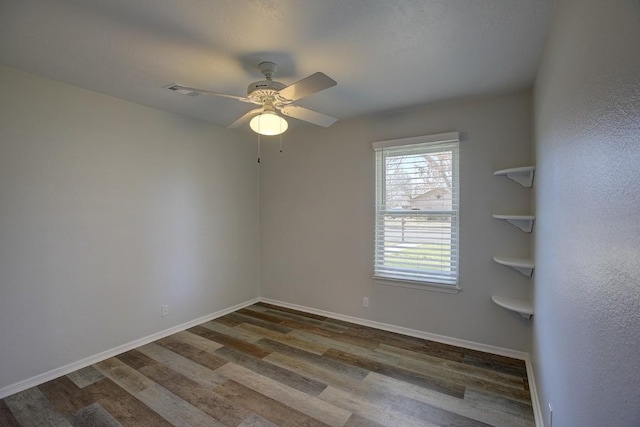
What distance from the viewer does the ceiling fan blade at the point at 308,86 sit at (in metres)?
1.80

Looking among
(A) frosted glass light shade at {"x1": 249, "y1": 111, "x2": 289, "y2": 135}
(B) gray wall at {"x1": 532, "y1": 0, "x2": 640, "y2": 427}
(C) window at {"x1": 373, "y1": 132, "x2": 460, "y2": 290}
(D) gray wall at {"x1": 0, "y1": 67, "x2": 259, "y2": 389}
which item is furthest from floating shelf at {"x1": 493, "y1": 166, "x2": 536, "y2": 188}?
(D) gray wall at {"x1": 0, "y1": 67, "x2": 259, "y2": 389}

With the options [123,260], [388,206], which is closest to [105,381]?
[123,260]

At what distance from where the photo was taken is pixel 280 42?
6.54 ft

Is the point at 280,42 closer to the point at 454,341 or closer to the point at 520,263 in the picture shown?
the point at 520,263

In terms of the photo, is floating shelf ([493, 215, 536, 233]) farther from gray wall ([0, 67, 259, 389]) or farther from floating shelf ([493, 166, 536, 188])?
gray wall ([0, 67, 259, 389])

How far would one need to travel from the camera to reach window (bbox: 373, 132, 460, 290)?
10.3 ft

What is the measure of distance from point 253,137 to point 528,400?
166 inches

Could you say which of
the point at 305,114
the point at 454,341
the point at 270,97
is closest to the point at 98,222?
the point at 270,97

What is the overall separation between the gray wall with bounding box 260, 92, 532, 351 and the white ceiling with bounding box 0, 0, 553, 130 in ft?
1.39

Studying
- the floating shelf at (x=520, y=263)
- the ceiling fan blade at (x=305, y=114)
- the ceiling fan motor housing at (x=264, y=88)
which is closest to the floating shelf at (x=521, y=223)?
the floating shelf at (x=520, y=263)

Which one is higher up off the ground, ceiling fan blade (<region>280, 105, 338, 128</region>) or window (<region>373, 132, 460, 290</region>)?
ceiling fan blade (<region>280, 105, 338, 128</region>)

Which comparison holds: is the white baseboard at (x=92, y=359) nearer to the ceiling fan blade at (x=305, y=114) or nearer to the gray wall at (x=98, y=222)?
the gray wall at (x=98, y=222)

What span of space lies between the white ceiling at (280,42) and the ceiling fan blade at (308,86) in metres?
0.31

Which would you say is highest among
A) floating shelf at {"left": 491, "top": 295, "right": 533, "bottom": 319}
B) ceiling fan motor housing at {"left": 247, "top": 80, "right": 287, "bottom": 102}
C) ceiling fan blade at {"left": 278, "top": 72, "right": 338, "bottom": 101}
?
ceiling fan motor housing at {"left": 247, "top": 80, "right": 287, "bottom": 102}
